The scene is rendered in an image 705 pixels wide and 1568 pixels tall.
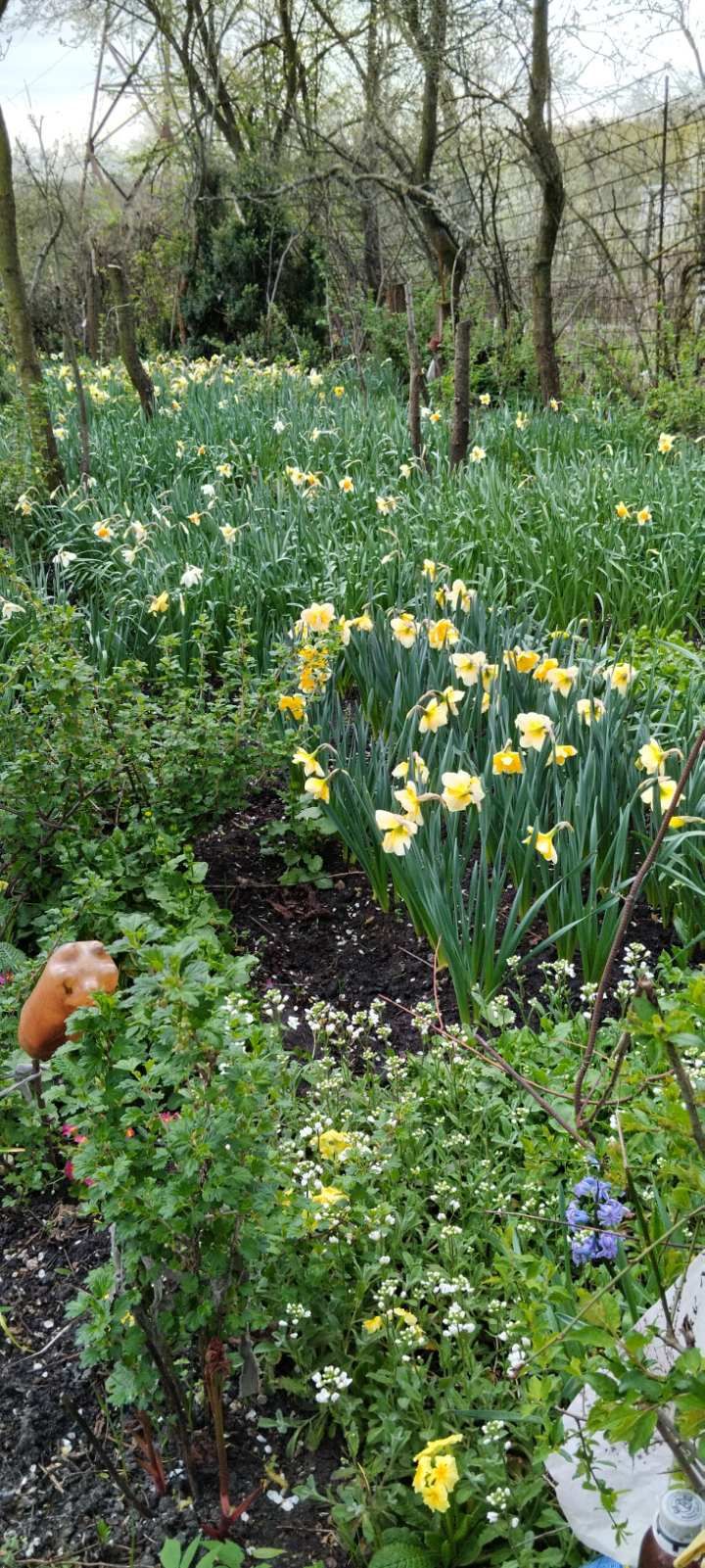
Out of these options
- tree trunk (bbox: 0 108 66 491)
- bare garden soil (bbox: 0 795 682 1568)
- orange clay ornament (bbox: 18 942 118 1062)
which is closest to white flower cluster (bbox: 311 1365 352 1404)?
bare garden soil (bbox: 0 795 682 1568)

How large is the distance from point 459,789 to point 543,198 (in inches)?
256

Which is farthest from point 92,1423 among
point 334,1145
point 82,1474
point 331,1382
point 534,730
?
point 534,730

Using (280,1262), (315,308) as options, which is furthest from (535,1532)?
(315,308)

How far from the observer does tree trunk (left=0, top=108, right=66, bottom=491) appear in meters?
4.96

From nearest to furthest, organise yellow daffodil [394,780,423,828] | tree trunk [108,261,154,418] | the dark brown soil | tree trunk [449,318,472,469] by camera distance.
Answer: the dark brown soil
yellow daffodil [394,780,423,828]
tree trunk [449,318,472,469]
tree trunk [108,261,154,418]

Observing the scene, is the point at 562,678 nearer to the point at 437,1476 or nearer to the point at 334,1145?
the point at 334,1145

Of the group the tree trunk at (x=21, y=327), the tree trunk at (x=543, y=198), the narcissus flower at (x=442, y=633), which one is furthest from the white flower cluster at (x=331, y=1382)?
the tree trunk at (x=543, y=198)

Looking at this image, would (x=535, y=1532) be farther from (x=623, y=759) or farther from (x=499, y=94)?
(x=499, y=94)

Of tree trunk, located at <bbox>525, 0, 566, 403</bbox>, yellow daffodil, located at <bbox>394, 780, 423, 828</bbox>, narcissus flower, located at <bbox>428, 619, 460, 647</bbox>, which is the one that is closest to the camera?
yellow daffodil, located at <bbox>394, 780, 423, 828</bbox>

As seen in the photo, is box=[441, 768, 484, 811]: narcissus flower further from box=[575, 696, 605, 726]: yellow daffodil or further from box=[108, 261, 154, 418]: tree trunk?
box=[108, 261, 154, 418]: tree trunk

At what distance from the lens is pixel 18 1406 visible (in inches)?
60.6

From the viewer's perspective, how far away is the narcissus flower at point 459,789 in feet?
6.78

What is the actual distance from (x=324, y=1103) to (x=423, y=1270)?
370 mm

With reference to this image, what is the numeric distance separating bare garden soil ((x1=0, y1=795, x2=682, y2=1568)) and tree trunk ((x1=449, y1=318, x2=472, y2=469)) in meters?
3.23
